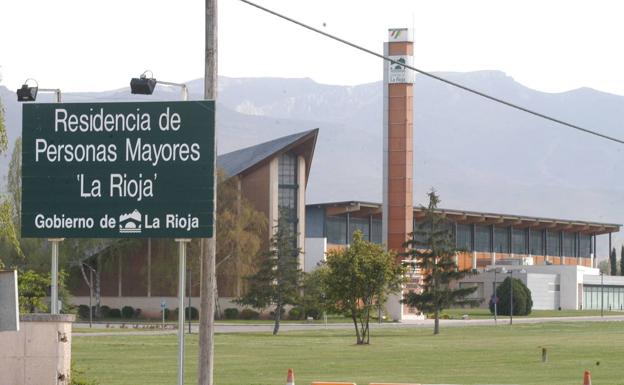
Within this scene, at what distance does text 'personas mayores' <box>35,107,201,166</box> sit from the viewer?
21.5 metres

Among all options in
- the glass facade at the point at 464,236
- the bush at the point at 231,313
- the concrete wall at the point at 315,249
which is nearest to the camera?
the bush at the point at 231,313

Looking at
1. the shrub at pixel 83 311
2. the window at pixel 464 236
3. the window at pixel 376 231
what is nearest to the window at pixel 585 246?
the window at pixel 464 236

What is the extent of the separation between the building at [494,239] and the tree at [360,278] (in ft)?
156

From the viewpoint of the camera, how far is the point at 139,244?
11275 cm

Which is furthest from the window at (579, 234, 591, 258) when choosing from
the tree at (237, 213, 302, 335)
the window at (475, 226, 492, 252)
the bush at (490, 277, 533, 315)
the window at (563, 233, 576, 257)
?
the tree at (237, 213, 302, 335)

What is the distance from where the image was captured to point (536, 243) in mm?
166625

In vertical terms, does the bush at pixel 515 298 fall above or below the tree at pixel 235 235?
below

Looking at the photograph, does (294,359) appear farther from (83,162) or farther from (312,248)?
(312,248)

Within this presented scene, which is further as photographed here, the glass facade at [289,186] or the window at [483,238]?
the window at [483,238]

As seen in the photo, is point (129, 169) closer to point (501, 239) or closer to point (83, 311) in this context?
point (83, 311)

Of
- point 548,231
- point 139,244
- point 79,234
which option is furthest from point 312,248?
point 79,234

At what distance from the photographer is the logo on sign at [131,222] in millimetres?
21609

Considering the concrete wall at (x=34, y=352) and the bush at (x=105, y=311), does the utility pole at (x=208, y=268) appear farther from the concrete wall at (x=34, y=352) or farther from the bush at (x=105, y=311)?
the bush at (x=105, y=311)

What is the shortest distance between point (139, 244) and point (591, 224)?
78.4m
